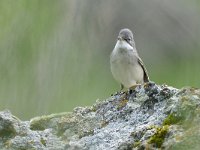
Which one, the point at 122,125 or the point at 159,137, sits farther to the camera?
the point at 122,125

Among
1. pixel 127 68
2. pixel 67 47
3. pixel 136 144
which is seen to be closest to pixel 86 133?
pixel 136 144

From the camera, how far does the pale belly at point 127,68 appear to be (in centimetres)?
764

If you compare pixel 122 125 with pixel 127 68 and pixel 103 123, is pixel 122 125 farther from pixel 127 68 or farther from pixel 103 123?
pixel 127 68

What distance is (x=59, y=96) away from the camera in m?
1.78

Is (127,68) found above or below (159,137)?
above

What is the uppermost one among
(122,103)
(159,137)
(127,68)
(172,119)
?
(127,68)

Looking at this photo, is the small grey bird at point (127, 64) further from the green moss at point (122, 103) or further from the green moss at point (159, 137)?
the green moss at point (159, 137)

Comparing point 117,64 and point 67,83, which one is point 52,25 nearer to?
point 67,83

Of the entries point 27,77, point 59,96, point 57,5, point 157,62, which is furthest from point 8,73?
point 157,62

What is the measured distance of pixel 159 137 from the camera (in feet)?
6.74

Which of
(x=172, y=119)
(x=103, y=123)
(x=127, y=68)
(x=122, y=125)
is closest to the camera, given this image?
(x=172, y=119)

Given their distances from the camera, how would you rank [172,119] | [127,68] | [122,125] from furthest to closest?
[127,68]
[122,125]
[172,119]

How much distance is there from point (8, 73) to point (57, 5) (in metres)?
0.36

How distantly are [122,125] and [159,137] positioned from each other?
28.7 inches
